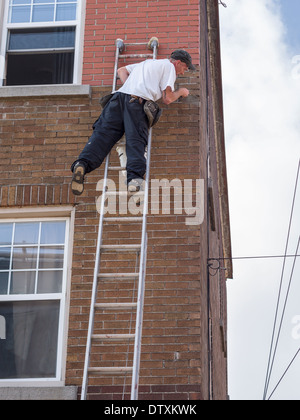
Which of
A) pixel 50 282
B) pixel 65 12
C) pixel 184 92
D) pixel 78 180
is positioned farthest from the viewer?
pixel 65 12

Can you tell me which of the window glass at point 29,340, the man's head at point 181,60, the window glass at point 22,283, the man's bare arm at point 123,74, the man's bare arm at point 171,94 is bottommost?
the window glass at point 29,340

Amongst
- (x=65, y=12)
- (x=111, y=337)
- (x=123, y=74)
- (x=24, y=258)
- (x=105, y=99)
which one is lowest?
(x=111, y=337)

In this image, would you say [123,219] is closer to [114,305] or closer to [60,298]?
[60,298]

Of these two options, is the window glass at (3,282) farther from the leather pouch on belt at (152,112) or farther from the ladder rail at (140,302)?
the leather pouch on belt at (152,112)

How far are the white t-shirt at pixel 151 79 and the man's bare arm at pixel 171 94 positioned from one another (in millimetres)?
50

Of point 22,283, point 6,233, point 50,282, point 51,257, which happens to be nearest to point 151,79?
point 51,257

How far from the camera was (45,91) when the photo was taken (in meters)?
9.60

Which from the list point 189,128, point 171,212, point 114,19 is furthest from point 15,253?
point 114,19

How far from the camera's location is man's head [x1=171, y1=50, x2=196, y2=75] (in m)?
9.12

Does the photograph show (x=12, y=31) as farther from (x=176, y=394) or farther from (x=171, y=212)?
(x=176, y=394)

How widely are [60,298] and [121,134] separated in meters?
1.80

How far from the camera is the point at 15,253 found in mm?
9023

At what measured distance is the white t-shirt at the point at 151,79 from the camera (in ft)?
29.2

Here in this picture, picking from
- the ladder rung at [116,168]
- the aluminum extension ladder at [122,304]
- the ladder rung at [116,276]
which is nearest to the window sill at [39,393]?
the aluminum extension ladder at [122,304]
